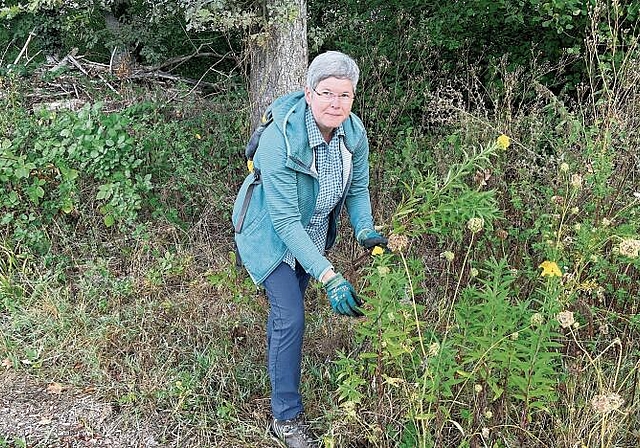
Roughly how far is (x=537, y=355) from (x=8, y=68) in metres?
4.87

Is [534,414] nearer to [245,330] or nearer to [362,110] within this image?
[245,330]

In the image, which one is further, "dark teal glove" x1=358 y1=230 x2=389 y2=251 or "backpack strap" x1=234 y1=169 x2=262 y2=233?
"backpack strap" x1=234 y1=169 x2=262 y2=233

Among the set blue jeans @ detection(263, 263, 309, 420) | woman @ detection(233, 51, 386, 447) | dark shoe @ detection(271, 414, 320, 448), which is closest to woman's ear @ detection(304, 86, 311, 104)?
woman @ detection(233, 51, 386, 447)

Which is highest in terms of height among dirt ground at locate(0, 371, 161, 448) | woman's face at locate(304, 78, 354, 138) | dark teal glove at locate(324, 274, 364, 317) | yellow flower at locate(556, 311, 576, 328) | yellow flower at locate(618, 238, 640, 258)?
woman's face at locate(304, 78, 354, 138)

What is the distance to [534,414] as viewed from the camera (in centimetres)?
293

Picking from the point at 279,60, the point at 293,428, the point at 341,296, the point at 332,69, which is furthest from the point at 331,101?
the point at 279,60

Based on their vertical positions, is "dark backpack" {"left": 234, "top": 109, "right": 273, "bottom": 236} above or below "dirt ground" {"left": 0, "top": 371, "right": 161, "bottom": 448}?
above

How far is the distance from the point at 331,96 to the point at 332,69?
0.11 meters

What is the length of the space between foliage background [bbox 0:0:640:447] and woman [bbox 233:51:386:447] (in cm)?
18

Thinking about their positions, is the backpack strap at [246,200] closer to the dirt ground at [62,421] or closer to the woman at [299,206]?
the woman at [299,206]

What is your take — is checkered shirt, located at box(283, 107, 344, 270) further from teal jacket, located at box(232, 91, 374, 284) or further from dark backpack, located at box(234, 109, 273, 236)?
dark backpack, located at box(234, 109, 273, 236)

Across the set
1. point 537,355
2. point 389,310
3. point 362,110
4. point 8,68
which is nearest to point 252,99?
point 362,110

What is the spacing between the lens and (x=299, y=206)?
9.50 ft

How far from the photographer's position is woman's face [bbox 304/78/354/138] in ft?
8.57
